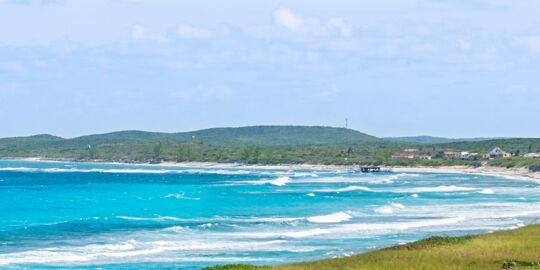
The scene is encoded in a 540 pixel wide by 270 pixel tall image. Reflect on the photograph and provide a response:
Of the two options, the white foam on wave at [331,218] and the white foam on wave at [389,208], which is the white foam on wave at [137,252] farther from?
the white foam on wave at [389,208]

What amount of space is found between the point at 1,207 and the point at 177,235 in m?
32.3

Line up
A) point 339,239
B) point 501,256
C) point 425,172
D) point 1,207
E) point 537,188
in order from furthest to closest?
point 425,172
point 537,188
point 1,207
point 339,239
point 501,256

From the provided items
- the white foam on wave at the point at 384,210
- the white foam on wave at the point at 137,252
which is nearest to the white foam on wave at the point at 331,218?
the white foam on wave at the point at 384,210

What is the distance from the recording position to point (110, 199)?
8238 centimetres

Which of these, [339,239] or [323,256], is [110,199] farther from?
[323,256]

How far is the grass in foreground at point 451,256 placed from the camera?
28672 mm

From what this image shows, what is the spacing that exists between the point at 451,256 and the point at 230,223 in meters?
A: 25.5

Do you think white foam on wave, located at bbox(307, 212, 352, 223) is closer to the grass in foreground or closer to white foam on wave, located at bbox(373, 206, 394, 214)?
white foam on wave, located at bbox(373, 206, 394, 214)

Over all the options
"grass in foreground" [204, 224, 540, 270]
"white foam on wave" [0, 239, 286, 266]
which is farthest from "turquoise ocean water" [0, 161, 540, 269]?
"grass in foreground" [204, 224, 540, 270]

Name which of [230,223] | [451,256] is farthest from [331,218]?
[451,256]

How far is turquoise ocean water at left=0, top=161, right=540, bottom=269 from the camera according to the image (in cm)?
3862

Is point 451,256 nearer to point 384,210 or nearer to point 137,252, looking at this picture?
point 137,252

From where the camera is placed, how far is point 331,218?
5725 cm

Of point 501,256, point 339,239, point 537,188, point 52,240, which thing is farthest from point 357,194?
point 501,256
